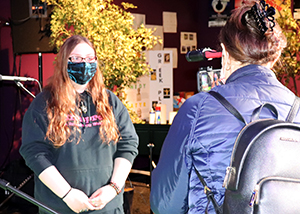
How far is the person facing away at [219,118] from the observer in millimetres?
969

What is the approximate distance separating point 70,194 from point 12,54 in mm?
3170

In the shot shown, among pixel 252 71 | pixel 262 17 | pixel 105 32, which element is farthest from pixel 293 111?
pixel 105 32

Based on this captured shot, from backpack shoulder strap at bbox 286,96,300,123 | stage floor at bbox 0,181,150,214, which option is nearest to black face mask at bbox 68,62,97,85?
backpack shoulder strap at bbox 286,96,300,123

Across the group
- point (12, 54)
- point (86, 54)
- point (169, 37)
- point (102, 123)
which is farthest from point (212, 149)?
point (169, 37)

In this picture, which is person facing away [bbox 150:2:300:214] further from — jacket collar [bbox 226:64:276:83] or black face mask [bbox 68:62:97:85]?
black face mask [bbox 68:62:97:85]

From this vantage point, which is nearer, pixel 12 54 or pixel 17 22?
pixel 17 22

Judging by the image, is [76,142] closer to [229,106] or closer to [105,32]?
[229,106]

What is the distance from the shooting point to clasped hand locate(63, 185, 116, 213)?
1626 mm

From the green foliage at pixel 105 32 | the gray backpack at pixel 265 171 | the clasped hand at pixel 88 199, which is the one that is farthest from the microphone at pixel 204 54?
the green foliage at pixel 105 32

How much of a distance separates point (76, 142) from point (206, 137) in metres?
0.86

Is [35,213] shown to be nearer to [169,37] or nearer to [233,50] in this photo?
[233,50]

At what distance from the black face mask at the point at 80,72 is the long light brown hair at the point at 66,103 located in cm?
3

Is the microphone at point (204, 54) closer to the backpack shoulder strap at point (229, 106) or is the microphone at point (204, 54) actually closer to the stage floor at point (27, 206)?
the backpack shoulder strap at point (229, 106)

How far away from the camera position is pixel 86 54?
1.88 metres
